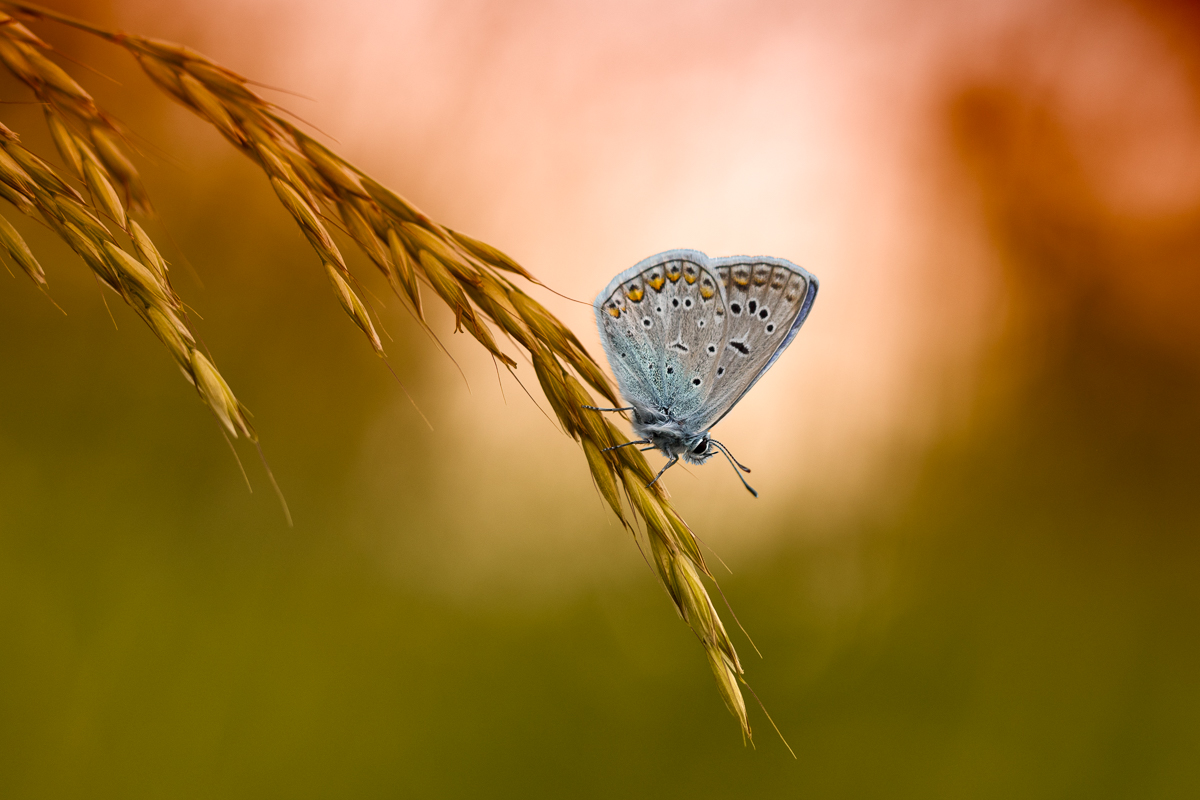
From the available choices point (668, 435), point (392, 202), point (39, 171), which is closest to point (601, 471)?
point (668, 435)

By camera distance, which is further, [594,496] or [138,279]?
[594,496]

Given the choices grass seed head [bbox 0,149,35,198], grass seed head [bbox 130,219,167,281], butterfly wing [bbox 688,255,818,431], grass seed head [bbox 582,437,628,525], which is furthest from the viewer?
butterfly wing [bbox 688,255,818,431]

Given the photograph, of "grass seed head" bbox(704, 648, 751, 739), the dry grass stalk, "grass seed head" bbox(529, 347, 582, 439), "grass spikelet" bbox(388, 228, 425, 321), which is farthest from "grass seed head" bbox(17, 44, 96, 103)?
"grass seed head" bbox(704, 648, 751, 739)

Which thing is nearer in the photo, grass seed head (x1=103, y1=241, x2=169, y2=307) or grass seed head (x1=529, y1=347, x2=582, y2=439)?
grass seed head (x1=103, y1=241, x2=169, y2=307)

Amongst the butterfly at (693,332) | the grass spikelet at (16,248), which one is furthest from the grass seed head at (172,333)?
the butterfly at (693,332)

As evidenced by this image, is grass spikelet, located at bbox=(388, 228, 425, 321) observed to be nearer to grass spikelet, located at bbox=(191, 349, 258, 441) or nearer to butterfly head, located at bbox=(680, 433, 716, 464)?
grass spikelet, located at bbox=(191, 349, 258, 441)

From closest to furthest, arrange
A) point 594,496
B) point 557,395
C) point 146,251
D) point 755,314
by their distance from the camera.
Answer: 1. point 146,251
2. point 557,395
3. point 755,314
4. point 594,496

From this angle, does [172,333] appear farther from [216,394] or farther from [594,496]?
[594,496]
